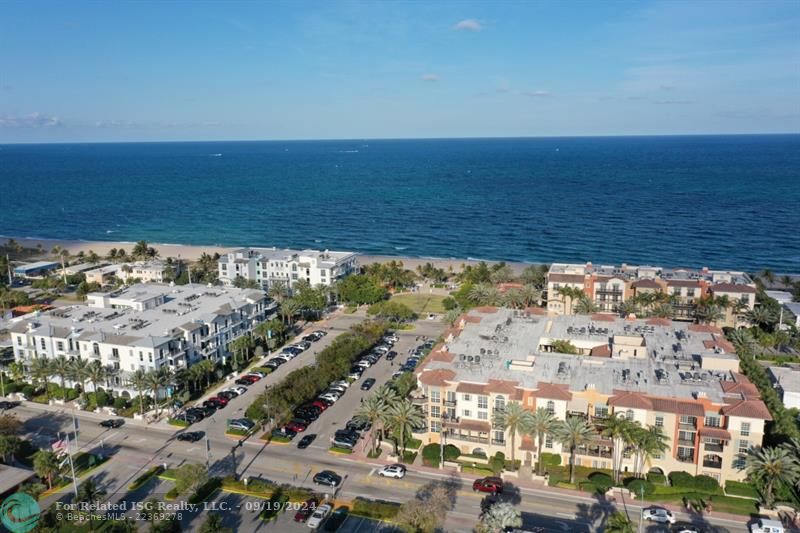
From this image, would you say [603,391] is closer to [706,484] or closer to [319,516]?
[706,484]

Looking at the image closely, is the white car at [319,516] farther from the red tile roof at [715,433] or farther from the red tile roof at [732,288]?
the red tile roof at [732,288]

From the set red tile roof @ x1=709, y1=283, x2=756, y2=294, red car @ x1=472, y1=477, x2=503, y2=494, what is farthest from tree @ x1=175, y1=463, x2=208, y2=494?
red tile roof @ x1=709, y1=283, x2=756, y2=294

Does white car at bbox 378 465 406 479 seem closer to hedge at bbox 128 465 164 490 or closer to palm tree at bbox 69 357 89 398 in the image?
hedge at bbox 128 465 164 490

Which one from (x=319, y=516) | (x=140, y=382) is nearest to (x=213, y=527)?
(x=319, y=516)

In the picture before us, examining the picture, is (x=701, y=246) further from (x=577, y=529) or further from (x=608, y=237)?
(x=577, y=529)

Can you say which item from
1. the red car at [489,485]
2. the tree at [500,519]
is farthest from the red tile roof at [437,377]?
the tree at [500,519]

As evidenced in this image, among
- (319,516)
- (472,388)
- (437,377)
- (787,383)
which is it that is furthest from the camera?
(787,383)
